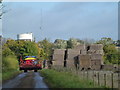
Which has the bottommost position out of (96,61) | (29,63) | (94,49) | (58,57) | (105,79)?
(29,63)

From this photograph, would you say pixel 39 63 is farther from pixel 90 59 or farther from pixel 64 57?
pixel 90 59

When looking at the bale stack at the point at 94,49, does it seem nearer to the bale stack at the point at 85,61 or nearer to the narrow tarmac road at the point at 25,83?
the bale stack at the point at 85,61

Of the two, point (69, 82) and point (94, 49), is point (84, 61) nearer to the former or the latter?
point (94, 49)

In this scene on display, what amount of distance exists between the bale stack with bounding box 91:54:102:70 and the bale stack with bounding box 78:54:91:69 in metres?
0.65

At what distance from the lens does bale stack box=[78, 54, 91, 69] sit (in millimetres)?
53875

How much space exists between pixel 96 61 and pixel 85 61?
1.83m

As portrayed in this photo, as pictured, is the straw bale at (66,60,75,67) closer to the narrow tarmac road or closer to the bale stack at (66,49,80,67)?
the bale stack at (66,49,80,67)

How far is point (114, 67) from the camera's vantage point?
5531 cm

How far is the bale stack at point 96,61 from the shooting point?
54.2 m

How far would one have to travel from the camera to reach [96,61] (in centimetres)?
5472

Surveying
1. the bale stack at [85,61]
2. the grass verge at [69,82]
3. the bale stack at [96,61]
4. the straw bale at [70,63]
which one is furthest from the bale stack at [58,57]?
the grass verge at [69,82]

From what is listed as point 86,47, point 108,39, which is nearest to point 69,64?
point 86,47

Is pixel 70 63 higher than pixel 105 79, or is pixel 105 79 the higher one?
pixel 105 79

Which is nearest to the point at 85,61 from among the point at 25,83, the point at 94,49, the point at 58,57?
the point at 94,49
